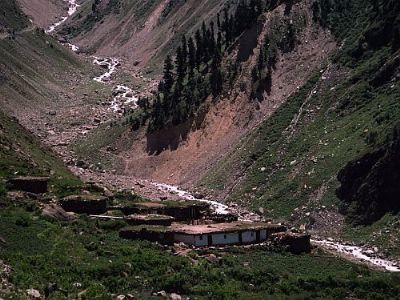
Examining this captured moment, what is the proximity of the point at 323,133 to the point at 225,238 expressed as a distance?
30.6m

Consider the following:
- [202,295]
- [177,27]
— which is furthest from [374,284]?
[177,27]

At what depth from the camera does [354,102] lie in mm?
79688

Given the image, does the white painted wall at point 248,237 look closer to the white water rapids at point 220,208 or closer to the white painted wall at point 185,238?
the white painted wall at point 185,238

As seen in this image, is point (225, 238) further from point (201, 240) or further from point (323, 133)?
point (323, 133)

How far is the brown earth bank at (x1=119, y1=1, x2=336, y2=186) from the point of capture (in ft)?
297

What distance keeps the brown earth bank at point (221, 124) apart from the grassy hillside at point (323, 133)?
2.58 metres

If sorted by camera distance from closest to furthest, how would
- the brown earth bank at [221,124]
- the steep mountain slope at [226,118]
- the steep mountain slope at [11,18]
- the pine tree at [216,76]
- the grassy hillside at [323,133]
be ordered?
the grassy hillside at [323,133] < the brown earth bank at [221,124] < the steep mountain slope at [226,118] < the pine tree at [216,76] < the steep mountain slope at [11,18]

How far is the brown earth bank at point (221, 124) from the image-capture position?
9050cm

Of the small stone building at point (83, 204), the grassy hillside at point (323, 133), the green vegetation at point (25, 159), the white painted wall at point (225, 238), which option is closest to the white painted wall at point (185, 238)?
the white painted wall at point (225, 238)

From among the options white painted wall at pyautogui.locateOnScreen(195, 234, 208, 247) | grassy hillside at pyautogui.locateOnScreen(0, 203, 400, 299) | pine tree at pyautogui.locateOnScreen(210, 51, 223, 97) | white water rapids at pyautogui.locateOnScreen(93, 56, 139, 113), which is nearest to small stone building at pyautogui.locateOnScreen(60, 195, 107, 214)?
grassy hillside at pyautogui.locateOnScreen(0, 203, 400, 299)

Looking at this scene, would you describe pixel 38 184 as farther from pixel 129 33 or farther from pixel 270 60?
pixel 129 33

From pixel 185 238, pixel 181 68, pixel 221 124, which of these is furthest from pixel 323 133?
pixel 181 68

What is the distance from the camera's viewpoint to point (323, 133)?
78375 millimetres

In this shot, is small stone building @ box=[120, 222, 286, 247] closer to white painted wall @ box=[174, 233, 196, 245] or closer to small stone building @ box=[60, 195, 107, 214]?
white painted wall @ box=[174, 233, 196, 245]
